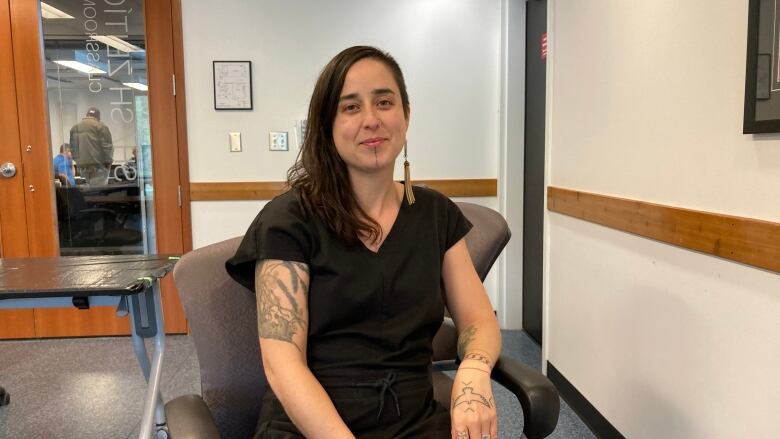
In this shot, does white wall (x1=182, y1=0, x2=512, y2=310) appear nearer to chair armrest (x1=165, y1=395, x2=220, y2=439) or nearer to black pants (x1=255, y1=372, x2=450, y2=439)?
black pants (x1=255, y1=372, x2=450, y2=439)

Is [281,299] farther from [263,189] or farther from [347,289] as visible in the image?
[263,189]

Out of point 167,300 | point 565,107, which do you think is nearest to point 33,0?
point 167,300

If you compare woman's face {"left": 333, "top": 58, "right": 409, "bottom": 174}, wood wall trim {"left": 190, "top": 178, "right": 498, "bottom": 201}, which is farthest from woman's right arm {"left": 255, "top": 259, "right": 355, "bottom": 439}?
wood wall trim {"left": 190, "top": 178, "right": 498, "bottom": 201}

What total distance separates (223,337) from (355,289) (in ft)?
1.03

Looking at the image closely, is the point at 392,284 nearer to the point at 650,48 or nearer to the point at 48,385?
the point at 650,48

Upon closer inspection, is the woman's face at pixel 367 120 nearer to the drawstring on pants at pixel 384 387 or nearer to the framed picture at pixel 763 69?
the drawstring on pants at pixel 384 387

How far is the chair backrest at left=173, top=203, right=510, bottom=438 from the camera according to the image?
1.18 meters

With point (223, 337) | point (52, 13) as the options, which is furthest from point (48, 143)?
point (223, 337)

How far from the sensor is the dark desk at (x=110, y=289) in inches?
60.3

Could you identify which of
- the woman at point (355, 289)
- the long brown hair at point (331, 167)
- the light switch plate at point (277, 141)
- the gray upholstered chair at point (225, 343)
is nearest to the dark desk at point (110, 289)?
the gray upholstered chair at point (225, 343)

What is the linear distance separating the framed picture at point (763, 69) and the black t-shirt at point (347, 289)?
806mm

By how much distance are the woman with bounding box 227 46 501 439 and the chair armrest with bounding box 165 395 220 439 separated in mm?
162

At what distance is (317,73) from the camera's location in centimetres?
331

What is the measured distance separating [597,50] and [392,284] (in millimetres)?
1415
